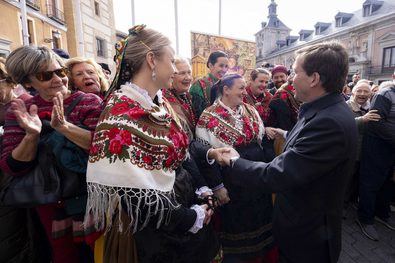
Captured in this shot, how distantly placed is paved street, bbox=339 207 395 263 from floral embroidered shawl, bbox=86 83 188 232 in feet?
9.87

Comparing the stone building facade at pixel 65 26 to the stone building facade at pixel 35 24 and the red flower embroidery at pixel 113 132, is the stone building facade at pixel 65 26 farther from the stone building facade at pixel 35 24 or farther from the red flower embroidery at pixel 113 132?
the red flower embroidery at pixel 113 132

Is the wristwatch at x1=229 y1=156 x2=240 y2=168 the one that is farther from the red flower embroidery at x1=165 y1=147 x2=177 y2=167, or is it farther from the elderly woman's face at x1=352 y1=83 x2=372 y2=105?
the elderly woman's face at x1=352 y1=83 x2=372 y2=105

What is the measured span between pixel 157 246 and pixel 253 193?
1.36 m

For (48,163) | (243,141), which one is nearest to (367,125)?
(243,141)

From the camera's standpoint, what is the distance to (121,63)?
5.54 ft

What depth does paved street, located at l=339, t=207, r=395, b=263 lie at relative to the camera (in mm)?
3270

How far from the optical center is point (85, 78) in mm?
2535

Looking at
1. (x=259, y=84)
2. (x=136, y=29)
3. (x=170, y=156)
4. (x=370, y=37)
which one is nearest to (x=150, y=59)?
(x=136, y=29)

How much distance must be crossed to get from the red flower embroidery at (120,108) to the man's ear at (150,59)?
0.32m

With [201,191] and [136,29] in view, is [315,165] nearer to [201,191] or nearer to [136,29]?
[201,191]

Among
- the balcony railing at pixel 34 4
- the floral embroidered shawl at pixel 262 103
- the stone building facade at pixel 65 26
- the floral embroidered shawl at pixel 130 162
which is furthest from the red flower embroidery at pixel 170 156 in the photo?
the balcony railing at pixel 34 4

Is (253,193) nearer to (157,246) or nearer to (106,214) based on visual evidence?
(157,246)

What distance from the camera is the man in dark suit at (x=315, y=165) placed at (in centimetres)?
169

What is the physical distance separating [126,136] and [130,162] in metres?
0.16
